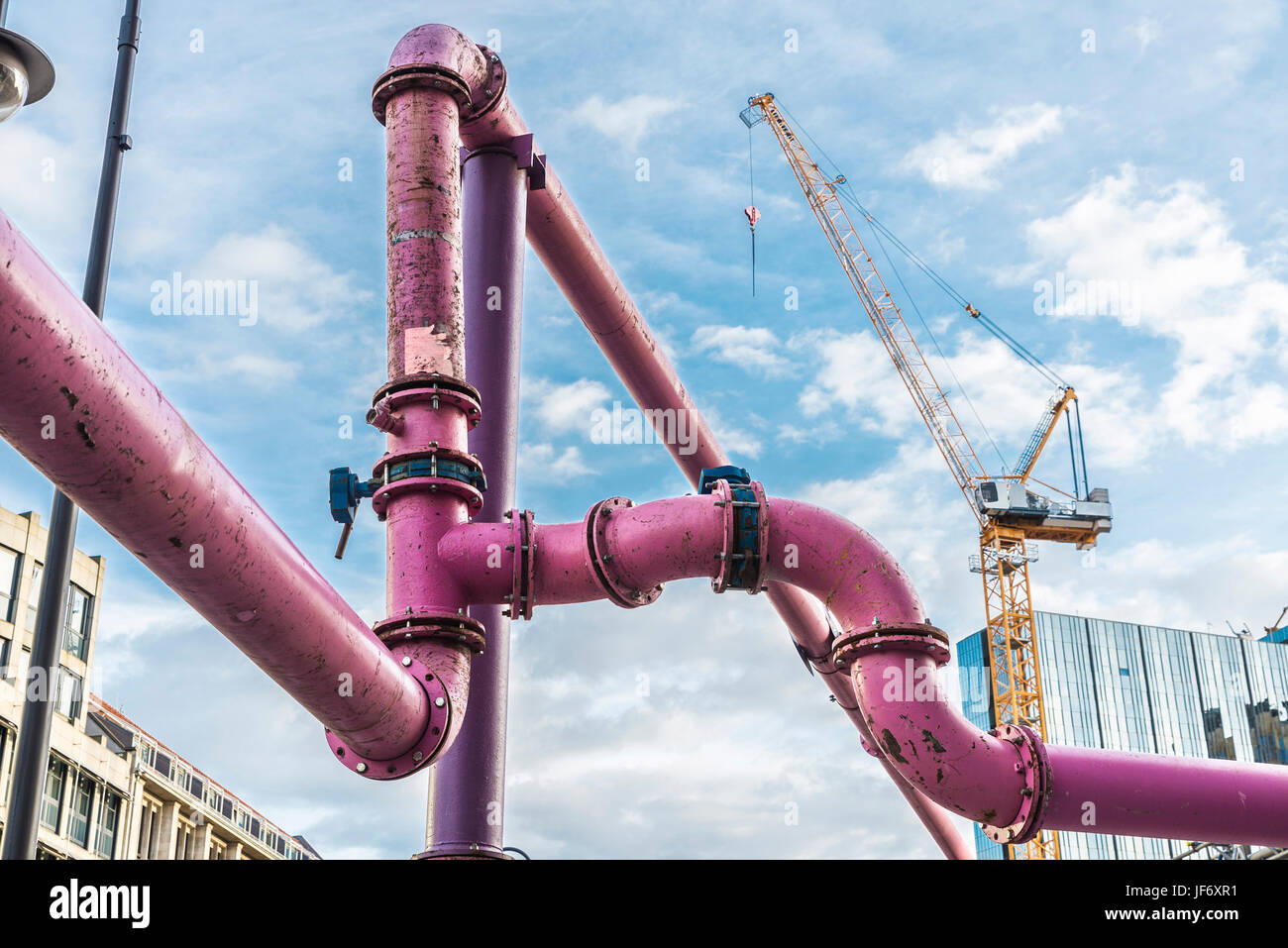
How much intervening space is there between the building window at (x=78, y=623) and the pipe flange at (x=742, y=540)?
39439 mm

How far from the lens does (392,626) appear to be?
7.96 meters

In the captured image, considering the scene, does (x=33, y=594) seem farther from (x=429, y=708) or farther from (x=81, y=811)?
(x=429, y=708)

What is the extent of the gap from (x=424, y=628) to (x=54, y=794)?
128ft

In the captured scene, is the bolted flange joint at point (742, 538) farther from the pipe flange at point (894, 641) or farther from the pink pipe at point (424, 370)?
the pink pipe at point (424, 370)

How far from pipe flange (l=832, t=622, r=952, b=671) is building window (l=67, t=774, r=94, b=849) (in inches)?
1581

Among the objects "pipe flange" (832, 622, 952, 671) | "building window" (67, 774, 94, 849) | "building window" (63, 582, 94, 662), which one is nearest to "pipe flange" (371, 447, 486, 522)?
"pipe flange" (832, 622, 952, 671)

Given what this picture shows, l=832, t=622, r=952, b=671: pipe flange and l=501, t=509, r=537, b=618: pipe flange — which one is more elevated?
l=501, t=509, r=537, b=618: pipe flange

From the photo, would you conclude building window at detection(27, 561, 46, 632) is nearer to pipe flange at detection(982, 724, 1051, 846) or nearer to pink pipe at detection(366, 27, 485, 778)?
pink pipe at detection(366, 27, 485, 778)

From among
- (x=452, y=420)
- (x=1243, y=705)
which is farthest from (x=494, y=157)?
(x=1243, y=705)

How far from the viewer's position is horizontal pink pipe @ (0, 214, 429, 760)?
12.5ft
